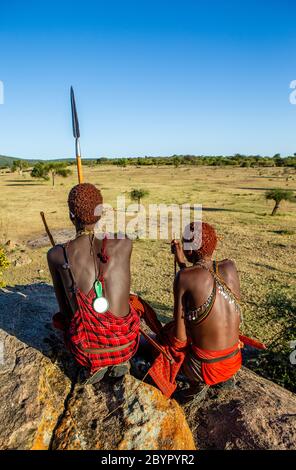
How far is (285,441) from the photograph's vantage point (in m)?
2.50

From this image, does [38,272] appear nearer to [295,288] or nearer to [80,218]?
[295,288]

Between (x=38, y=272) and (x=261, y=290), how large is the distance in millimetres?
5606

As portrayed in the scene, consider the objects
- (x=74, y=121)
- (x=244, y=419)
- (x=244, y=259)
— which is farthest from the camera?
(x=244, y=259)

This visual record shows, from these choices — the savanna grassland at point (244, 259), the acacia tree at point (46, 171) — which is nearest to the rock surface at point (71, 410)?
the savanna grassland at point (244, 259)

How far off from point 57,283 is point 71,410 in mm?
941

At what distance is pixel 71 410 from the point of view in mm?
2633

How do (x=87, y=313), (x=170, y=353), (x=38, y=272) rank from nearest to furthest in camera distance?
(x=87, y=313) < (x=170, y=353) < (x=38, y=272)

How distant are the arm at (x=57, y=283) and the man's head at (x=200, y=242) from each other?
1.04 metres

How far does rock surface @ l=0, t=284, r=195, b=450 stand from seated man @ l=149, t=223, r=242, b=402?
0.86ft

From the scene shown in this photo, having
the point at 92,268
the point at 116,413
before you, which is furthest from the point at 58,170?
the point at 116,413

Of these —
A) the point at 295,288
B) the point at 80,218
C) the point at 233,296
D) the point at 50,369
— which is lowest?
the point at 295,288

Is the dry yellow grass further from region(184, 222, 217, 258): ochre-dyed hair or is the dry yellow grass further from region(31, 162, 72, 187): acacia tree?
region(31, 162, 72, 187): acacia tree

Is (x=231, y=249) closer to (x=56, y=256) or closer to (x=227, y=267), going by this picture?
(x=227, y=267)
